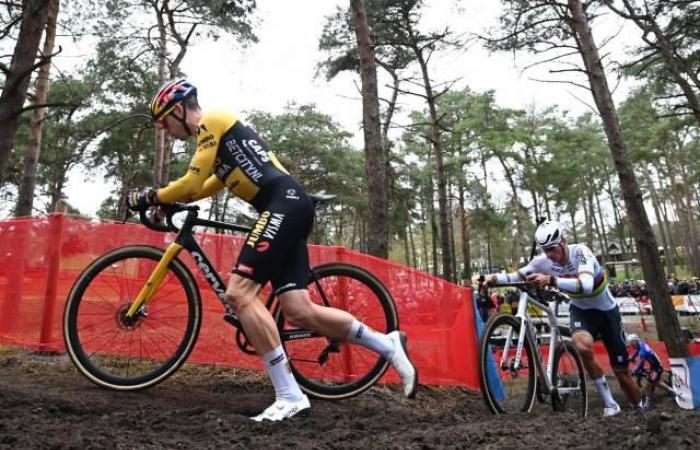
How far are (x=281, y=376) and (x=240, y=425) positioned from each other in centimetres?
39

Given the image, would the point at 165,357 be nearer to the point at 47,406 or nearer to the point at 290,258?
the point at 47,406

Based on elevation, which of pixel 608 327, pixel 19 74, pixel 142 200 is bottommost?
pixel 608 327

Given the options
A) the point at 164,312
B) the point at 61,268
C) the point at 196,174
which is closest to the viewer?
the point at 196,174

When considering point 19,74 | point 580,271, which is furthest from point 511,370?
point 19,74

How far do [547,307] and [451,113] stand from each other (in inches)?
1036

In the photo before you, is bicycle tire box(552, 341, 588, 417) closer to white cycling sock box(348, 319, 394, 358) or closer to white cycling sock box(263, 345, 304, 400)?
white cycling sock box(348, 319, 394, 358)

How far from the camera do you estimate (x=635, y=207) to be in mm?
9531

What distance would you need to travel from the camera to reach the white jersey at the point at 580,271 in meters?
5.07

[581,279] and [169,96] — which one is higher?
[169,96]

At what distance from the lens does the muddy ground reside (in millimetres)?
2256

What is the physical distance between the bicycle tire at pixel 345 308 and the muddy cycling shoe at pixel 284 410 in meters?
0.52

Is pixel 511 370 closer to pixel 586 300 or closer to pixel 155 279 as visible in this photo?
pixel 586 300

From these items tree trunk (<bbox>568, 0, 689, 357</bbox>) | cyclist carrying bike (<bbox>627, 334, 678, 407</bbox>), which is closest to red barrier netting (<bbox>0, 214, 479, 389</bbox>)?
cyclist carrying bike (<bbox>627, 334, 678, 407</bbox>)

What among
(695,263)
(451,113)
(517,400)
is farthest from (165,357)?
(695,263)
